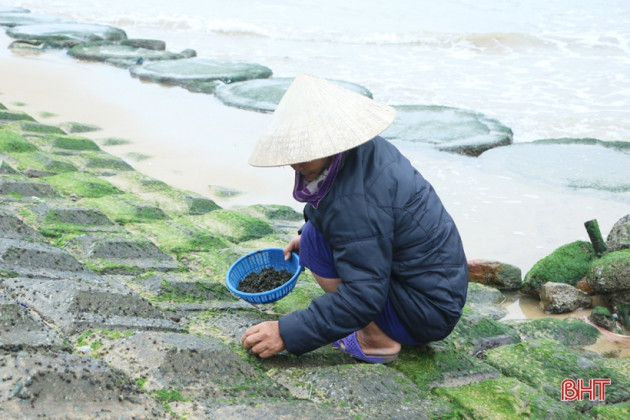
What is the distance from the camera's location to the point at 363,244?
2.34m

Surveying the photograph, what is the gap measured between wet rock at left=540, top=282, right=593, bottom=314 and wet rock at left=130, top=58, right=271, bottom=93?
6.71m

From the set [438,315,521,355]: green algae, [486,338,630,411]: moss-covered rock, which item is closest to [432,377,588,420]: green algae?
[486,338,630,411]: moss-covered rock

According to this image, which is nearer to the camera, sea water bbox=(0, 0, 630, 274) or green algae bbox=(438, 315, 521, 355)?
green algae bbox=(438, 315, 521, 355)

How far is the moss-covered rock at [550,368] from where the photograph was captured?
286 cm

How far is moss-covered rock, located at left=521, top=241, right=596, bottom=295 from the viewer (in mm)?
4742

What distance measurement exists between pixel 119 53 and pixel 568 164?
27.6 ft

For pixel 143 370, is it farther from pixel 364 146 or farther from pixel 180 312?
pixel 364 146

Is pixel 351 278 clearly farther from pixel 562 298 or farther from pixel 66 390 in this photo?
pixel 562 298

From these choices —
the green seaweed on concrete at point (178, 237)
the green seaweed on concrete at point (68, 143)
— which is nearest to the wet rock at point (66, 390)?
the green seaweed on concrete at point (178, 237)

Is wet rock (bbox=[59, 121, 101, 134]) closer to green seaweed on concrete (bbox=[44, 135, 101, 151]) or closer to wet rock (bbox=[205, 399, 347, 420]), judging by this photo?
green seaweed on concrete (bbox=[44, 135, 101, 151])

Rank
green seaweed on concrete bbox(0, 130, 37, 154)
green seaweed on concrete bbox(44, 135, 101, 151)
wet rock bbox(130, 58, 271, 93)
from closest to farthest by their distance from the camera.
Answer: green seaweed on concrete bbox(0, 130, 37, 154) → green seaweed on concrete bbox(44, 135, 101, 151) → wet rock bbox(130, 58, 271, 93)

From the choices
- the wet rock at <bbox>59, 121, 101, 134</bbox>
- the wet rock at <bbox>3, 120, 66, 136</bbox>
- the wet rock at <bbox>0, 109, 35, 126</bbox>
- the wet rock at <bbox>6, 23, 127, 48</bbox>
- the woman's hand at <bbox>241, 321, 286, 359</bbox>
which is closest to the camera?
the woman's hand at <bbox>241, 321, 286, 359</bbox>

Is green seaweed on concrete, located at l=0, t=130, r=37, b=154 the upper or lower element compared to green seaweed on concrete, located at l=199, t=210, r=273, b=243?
upper

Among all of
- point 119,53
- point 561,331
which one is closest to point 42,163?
point 561,331
